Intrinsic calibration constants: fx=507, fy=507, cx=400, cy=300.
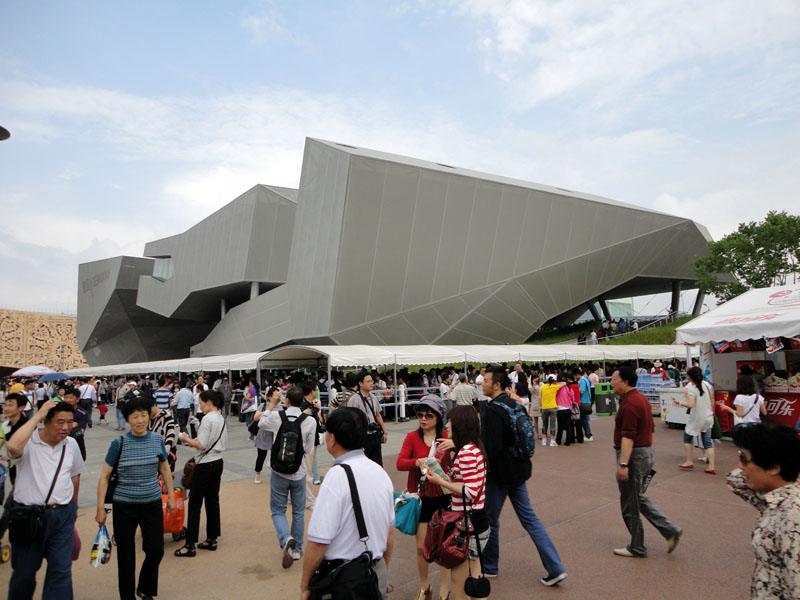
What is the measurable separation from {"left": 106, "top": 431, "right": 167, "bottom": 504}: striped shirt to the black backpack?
3.43ft

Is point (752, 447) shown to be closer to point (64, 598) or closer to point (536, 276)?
point (64, 598)

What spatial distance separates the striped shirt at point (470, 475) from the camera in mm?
3281

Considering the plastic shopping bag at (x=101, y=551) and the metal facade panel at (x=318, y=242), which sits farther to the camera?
the metal facade panel at (x=318, y=242)

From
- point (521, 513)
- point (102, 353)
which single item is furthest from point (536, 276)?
point (102, 353)

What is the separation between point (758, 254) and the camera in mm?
30641

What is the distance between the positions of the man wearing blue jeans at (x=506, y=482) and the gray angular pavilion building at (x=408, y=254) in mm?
18042

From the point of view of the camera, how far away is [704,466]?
812cm

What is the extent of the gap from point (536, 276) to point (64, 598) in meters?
25.3

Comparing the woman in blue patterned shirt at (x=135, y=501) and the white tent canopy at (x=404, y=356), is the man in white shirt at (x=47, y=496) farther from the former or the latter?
the white tent canopy at (x=404, y=356)

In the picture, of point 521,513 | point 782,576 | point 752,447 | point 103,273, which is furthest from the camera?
point 103,273

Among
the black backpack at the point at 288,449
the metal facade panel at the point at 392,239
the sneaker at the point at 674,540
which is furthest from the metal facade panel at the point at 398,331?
the sneaker at the point at 674,540

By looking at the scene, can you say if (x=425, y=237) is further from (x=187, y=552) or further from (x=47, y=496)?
(x=47, y=496)

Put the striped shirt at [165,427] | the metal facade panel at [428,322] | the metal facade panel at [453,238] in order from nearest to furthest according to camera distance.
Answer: the striped shirt at [165,427], the metal facade panel at [453,238], the metal facade panel at [428,322]

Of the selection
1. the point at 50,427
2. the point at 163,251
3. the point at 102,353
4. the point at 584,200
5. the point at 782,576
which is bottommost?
the point at 102,353
